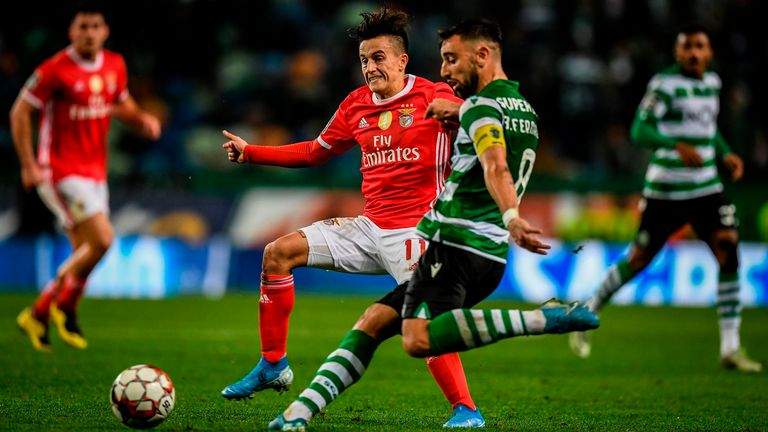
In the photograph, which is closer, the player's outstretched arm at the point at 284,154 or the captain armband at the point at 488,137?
the captain armband at the point at 488,137

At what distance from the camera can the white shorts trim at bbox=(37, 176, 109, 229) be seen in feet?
32.1

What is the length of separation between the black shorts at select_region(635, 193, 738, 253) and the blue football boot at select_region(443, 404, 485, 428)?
387 centimetres

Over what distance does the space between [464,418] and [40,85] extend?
17.1 ft

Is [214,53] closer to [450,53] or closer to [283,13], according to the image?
[283,13]

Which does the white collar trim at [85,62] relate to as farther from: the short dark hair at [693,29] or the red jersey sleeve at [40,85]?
the short dark hair at [693,29]

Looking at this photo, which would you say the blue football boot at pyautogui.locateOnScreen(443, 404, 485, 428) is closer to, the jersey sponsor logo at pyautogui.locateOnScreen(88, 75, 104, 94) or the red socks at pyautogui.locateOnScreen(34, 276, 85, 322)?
the red socks at pyautogui.locateOnScreen(34, 276, 85, 322)

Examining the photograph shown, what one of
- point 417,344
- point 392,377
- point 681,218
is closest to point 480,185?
point 417,344

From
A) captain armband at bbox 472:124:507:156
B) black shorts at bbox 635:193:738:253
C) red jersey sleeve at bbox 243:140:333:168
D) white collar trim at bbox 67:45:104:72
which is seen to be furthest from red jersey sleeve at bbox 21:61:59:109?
captain armband at bbox 472:124:507:156

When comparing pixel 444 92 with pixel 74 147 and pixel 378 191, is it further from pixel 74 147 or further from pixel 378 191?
pixel 74 147

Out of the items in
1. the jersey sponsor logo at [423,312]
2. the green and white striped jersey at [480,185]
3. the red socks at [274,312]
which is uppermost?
the green and white striped jersey at [480,185]

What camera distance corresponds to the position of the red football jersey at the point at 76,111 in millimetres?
9609

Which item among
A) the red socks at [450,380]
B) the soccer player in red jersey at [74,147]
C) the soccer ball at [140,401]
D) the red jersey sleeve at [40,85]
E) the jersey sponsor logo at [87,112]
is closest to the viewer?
the soccer ball at [140,401]

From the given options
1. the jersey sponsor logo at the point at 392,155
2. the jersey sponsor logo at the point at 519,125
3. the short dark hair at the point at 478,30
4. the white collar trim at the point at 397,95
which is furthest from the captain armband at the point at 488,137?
the white collar trim at the point at 397,95

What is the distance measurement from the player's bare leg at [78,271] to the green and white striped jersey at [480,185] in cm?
490
